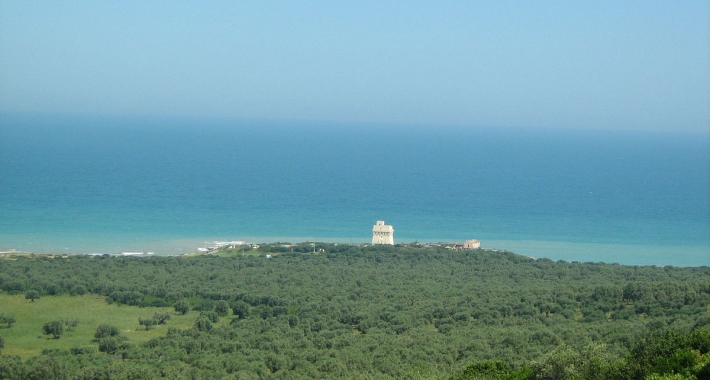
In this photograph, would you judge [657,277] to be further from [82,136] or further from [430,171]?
[82,136]

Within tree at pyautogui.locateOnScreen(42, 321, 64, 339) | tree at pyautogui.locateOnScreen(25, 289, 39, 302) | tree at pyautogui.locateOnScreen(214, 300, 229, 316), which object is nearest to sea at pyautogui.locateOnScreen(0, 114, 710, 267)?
tree at pyautogui.locateOnScreen(25, 289, 39, 302)

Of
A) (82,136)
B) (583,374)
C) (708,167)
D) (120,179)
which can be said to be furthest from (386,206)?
(82,136)

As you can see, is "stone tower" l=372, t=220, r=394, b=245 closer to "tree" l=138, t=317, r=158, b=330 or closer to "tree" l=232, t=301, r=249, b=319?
"tree" l=232, t=301, r=249, b=319

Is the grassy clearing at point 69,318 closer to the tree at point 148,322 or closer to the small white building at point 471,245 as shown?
the tree at point 148,322

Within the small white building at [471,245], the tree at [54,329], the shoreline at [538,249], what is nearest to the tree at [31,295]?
the tree at [54,329]

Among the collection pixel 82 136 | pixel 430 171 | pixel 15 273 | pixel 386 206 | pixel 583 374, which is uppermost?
pixel 82 136

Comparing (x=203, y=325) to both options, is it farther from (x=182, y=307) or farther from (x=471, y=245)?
(x=471, y=245)
